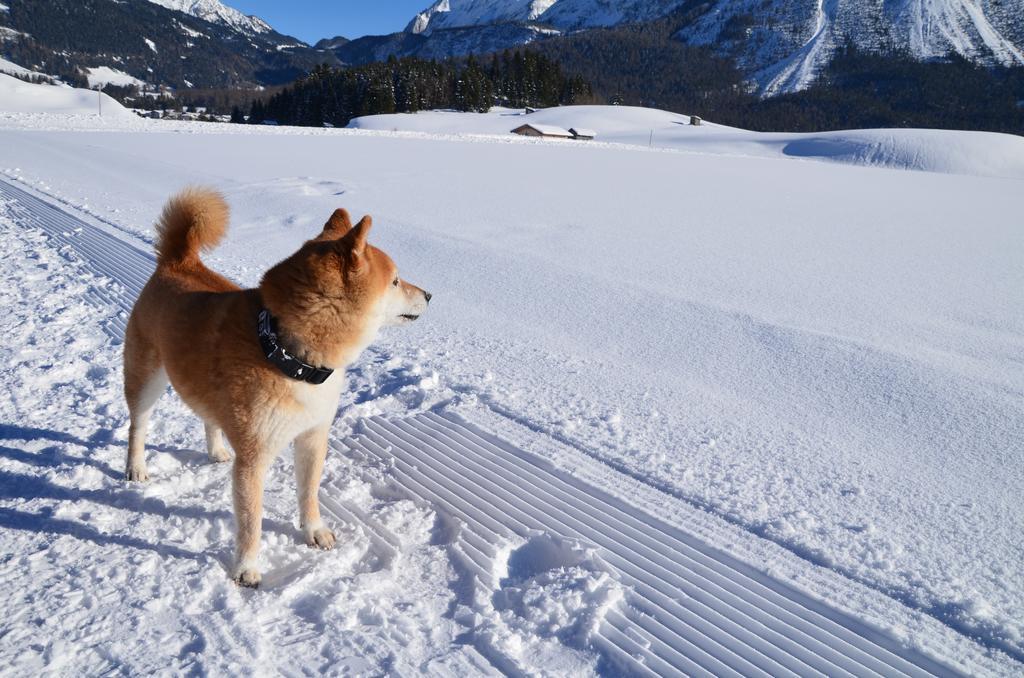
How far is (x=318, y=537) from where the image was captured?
7.80 ft

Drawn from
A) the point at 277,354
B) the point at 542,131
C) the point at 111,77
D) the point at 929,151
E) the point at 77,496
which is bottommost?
the point at 77,496

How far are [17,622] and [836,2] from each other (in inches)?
7000

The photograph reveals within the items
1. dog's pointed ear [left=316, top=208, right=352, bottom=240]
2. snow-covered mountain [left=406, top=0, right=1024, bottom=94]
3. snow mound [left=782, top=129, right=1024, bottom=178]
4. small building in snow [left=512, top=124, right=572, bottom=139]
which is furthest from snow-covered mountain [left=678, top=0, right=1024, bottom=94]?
dog's pointed ear [left=316, top=208, right=352, bottom=240]

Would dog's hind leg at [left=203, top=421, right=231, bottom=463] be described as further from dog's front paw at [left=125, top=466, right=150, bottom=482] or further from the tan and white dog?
the tan and white dog

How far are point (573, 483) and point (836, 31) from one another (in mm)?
159476

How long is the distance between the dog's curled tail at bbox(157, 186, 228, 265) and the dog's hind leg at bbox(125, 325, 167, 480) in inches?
15.3

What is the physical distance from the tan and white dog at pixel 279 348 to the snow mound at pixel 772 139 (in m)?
34.6

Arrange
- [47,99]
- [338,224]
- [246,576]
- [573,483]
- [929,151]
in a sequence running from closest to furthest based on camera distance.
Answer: [246,576]
[338,224]
[573,483]
[929,151]
[47,99]

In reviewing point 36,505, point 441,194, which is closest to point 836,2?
point 441,194

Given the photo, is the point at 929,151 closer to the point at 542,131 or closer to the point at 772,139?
the point at 772,139

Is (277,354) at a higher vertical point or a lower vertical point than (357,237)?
lower

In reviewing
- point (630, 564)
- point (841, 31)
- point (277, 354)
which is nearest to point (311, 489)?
point (277, 354)

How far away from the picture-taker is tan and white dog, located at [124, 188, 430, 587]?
203 centimetres

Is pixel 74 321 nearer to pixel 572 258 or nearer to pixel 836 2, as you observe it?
pixel 572 258
